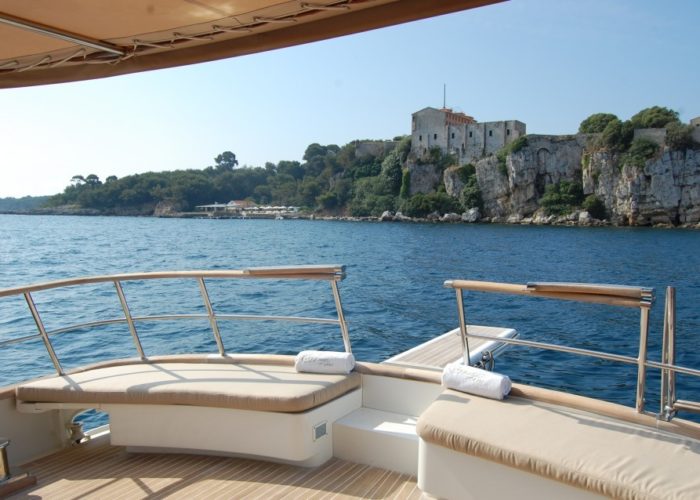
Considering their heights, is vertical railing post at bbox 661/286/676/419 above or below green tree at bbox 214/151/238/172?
below

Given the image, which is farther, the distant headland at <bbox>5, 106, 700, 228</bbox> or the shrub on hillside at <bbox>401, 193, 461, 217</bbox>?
the shrub on hillside at <bbox>401, 193, 461, 217</bbox>

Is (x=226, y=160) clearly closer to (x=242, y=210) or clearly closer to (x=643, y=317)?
(x=242, y=210)

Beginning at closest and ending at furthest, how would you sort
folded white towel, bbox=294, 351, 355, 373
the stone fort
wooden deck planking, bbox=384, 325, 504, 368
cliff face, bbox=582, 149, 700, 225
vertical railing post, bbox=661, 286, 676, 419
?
vertical railing post, bbox=661, 286, 676, 419, folded white towel, bbox=294, 351, 355, 373, wooden deck planking, bbox=384, 325, 504, 368, cliff face, bbox=582, 149, 700, 225, the stone fort

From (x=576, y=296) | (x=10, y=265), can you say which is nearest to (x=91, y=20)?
(x=576, y=296)

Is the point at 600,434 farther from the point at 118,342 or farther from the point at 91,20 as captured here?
the point at 118,342

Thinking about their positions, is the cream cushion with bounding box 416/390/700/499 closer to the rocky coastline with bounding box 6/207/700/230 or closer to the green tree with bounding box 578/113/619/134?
the rocky coastline with bounding box 6/207/700/230

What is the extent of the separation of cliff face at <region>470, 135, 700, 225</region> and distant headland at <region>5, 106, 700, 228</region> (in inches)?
4.2

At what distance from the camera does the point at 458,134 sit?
243 feet

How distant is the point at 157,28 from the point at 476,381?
77.9 inches

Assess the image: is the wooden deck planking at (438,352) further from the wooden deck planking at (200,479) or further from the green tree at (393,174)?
the green tree at (393,174)

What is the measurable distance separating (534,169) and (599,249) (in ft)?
91.5

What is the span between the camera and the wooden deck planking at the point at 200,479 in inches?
94.7

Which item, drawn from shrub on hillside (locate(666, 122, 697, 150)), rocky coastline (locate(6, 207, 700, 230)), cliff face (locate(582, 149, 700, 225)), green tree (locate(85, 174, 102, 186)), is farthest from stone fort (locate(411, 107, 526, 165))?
green tree (locate(85, 174, 102, 186))

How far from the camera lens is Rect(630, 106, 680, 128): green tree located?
61.3 meters
